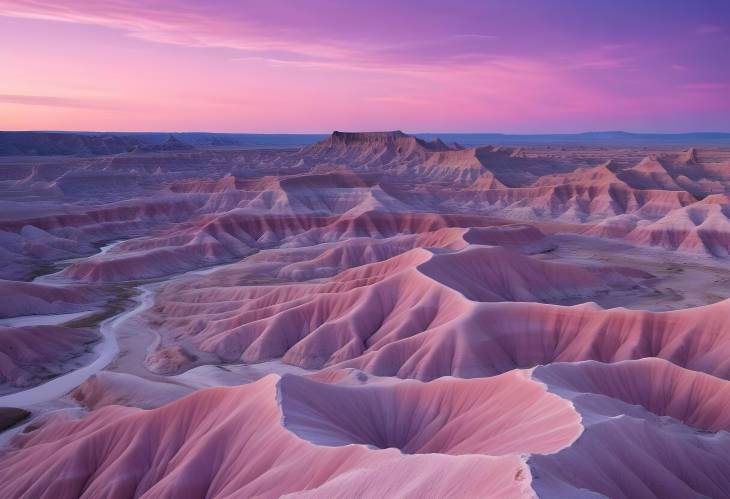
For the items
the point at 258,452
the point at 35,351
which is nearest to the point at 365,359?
the point at 258,452

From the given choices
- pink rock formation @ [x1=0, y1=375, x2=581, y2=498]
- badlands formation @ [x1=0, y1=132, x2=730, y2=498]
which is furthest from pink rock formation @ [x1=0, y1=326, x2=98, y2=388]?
pink rock formation @ [x1=0, y1=375, x2=581, y2=498]

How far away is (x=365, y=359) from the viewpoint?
45.8 m

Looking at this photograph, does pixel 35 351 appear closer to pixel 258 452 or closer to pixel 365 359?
pixel 365 359

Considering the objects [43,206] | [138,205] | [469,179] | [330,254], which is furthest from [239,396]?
[469,179]

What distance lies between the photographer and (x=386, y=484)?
64.5 ft

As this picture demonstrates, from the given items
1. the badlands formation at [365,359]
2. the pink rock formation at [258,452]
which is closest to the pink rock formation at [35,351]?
the badlands formation at [365,359]

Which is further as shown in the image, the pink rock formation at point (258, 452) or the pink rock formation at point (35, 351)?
the pink rock formation at point (35, 351)

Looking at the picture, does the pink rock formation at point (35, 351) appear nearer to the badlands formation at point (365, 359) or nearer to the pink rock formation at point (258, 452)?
the badlands formation at point (365, 359)

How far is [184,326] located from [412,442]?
36.2 m

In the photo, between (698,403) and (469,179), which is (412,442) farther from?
(469,179)

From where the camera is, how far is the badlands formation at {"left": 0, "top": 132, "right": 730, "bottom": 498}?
78.1ft

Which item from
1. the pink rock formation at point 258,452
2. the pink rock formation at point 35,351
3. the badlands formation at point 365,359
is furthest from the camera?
the pink rock formation at point 35,351

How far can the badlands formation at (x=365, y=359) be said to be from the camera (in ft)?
78.1

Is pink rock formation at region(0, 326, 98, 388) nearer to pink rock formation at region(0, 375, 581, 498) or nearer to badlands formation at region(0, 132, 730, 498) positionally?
badlands formation at region(0, 132, 730, 498)
